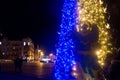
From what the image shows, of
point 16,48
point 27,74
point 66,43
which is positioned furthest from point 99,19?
point 16,48

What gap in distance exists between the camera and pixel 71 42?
16453mm

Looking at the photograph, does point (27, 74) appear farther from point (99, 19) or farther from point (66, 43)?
point (66, 43)

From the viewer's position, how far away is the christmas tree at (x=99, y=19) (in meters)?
19.1

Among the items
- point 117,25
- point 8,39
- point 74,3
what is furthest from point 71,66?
point 8,39

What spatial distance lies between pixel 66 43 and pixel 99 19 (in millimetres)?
4013

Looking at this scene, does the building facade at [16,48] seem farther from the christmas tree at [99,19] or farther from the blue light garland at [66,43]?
the blue light garland at [66,43]

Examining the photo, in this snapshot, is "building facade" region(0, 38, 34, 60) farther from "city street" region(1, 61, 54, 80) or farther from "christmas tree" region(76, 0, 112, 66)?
"christmas tree" region(76, 0, 112, 66)

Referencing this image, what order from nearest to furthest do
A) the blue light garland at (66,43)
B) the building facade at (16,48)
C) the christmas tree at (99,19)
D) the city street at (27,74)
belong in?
the blue light garland at (66,43) → the christmas tree at (99,19) → the city street at (27,74) → the building facade at (16,48)

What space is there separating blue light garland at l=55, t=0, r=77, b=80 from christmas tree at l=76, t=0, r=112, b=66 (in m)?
2.01

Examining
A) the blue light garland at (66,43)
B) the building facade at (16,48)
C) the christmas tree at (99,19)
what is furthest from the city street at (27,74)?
the building facade at (16,48)

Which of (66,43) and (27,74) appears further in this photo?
(27,74)

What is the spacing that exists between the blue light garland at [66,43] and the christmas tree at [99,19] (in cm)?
201

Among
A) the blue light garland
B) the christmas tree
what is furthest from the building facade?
the blue light garland

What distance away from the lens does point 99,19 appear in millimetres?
19969
